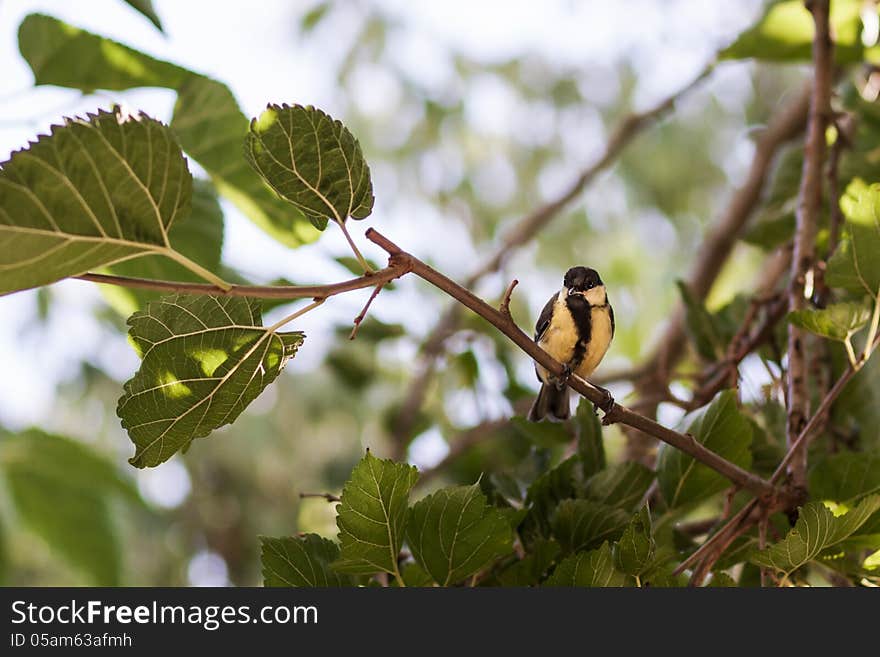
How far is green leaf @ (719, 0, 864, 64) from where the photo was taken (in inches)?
55.9

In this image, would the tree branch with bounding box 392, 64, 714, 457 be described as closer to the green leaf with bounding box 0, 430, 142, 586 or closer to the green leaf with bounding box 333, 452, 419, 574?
the green leaf with bounding box 0, 430, 142, 586

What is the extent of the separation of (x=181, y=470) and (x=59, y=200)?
3.74 m

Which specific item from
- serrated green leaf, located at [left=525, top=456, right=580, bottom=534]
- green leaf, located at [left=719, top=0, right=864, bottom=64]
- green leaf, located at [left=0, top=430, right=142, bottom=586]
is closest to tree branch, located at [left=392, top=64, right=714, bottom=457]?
green leaf, located at [left=719, top=0, right=864, bottom=64]

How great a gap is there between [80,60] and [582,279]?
68cm

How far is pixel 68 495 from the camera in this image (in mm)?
1798

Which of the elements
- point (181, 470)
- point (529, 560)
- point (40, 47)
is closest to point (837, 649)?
point (529, 560)

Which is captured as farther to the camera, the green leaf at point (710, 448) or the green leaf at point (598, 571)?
the green leaf at point (710, 448)

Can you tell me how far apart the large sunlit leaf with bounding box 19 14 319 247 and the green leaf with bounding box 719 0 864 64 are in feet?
2.69

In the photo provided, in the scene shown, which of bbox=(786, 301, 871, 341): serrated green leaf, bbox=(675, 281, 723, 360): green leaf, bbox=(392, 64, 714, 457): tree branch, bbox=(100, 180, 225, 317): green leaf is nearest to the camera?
bbox=(786, 301, 871, 341): serrated green leaf

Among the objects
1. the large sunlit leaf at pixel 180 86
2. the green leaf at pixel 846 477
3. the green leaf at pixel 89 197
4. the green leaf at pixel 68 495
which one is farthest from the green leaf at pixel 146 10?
the green leaf at pixel 68 495

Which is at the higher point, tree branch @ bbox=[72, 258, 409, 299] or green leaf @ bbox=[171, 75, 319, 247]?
green leaf @ bbox=[171, 75, 319, 247]

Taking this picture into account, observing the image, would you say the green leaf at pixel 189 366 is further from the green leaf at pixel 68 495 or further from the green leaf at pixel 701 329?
the green leaf at pixel 68 495

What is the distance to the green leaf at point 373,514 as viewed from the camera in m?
0.77

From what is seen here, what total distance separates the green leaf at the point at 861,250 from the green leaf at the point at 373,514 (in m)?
0.47
